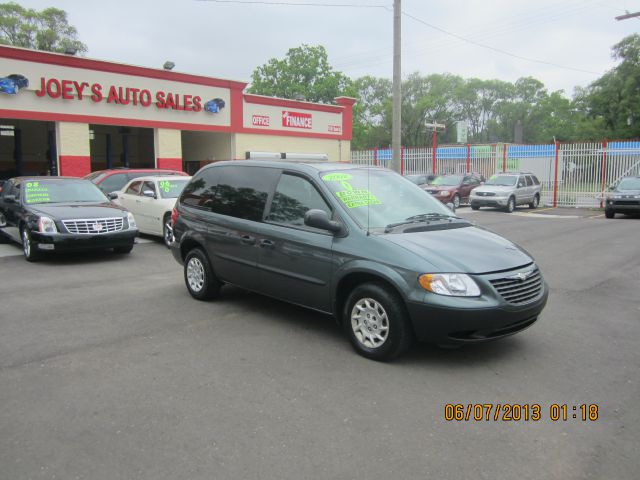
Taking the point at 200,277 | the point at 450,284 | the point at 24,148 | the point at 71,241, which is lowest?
the point at 200,277

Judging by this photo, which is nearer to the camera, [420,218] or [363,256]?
[363,256]

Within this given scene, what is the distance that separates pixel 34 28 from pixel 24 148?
27985 mm

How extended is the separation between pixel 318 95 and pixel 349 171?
177 feet

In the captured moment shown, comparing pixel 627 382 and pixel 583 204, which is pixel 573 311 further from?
pixel 583 204

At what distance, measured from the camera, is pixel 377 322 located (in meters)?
4.73

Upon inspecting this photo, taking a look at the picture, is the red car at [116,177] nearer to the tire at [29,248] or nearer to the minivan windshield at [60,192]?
the minivan windshield at [60,192]

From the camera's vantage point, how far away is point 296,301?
5523mm

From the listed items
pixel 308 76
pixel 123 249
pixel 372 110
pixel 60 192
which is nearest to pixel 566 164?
pixel 123 249

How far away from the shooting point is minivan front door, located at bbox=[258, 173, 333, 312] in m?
5.18

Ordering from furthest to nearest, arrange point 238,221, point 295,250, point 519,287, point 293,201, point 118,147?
point 118,147 < point 238,221 < point 293,201 < point 295,250 < point 519,287

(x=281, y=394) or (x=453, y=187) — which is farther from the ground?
(x=453, y=187)

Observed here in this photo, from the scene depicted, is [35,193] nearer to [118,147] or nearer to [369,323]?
[369,323]

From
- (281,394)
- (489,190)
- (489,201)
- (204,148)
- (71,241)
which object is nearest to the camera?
(281,394)
